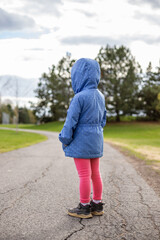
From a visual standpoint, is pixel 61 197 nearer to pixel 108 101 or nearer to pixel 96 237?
pixel 96 237

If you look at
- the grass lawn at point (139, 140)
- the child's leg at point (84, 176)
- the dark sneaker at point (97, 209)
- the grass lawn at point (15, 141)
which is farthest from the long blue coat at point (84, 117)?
the grass lawn at point (15, 141)

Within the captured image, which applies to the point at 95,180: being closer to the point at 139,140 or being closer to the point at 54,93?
the point at 139,140

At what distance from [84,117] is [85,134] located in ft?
0.70

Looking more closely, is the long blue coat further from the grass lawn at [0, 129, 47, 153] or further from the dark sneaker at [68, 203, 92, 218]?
the grass lawn at [0, 129, 47, 153]

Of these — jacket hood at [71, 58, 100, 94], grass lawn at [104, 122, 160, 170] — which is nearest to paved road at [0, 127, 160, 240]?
jacket hood at [71, 58, 100, 94]

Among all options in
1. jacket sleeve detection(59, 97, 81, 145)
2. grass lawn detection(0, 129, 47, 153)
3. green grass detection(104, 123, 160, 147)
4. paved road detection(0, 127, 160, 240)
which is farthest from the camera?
green grass detection(104, 123, 160, 147)

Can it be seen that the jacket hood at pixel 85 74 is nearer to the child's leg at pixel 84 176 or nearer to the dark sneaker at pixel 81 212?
the child's leg at pixel 84 176

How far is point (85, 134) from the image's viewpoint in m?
3.25

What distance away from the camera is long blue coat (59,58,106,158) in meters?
3.20

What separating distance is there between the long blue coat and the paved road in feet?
2.58

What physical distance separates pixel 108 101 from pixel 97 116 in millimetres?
40203

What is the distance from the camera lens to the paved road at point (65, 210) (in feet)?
8.75

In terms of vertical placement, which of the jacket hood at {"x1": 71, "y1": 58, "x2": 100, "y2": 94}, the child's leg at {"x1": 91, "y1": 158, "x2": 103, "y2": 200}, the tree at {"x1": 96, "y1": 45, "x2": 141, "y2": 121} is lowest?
the child's leg at {"x1": 91, "y1": 158, "x2": 103, "y2": 200}

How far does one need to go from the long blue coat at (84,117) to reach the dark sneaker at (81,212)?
65 cm
